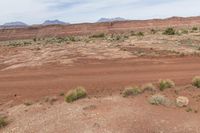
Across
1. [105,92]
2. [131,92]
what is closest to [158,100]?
[131,92]

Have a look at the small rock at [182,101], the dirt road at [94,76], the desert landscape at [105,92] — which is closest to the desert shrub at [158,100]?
the desert landscape at [105,92]

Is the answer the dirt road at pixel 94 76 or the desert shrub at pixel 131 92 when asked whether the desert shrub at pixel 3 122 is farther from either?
the desert shrub at pixel 131 92

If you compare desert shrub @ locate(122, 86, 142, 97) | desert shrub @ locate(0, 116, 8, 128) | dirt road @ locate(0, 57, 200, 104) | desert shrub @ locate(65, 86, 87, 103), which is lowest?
dirt road @ locate(0, 57, 200, 104)

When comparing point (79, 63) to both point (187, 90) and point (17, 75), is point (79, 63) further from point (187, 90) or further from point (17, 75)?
point (187, 90)

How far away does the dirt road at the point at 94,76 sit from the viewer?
19.3 metres

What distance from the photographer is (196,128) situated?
12.2 m

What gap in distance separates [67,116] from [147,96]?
3.15 metres

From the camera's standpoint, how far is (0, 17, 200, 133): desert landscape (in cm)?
1279

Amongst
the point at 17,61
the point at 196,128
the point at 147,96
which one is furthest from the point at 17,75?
the point at 196,128

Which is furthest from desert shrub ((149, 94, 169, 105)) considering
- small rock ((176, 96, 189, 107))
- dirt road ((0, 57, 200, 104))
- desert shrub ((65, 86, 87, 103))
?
desert shrub ((65, 86, 87, 103))

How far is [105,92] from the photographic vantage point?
16.7 meters

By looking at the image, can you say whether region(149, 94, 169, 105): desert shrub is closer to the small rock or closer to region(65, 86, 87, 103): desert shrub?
the small rock

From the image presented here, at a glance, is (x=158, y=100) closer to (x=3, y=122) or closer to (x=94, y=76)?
(x=3, y=122)

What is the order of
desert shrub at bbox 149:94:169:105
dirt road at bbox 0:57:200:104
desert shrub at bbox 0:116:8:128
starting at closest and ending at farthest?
desert shrub at bbox 0:116:8:128 → desert shrub at bbox 149:94:169:105 → dirt road at bbox 0:57:200:104
